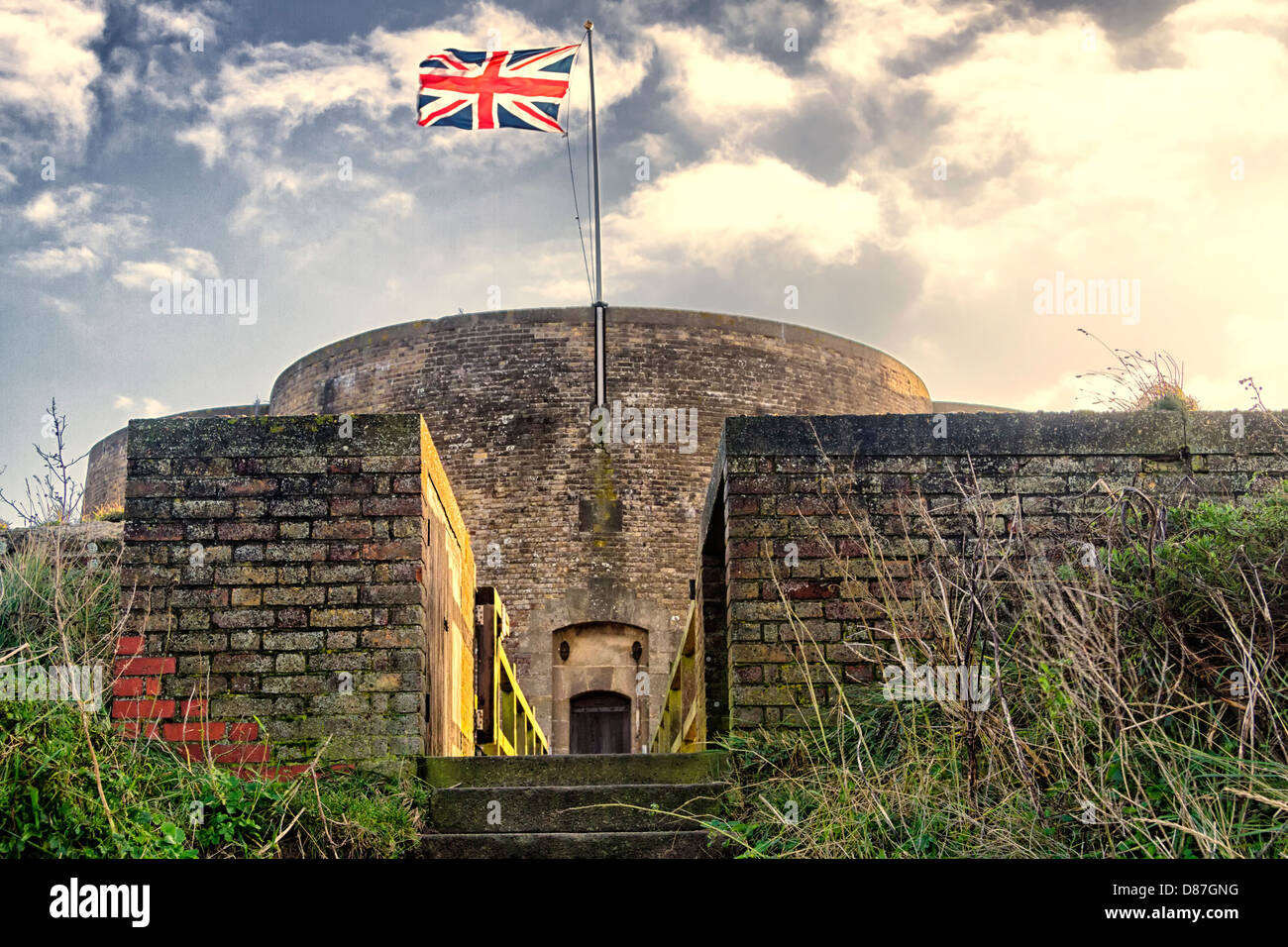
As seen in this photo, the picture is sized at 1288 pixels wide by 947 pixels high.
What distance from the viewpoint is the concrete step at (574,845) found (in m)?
5.13

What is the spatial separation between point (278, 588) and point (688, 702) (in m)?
5.08

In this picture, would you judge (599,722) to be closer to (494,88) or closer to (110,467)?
(494,88)

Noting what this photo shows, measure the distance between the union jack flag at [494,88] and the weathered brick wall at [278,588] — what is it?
867 cm

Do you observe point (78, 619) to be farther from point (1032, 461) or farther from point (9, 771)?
point (1032, 461)

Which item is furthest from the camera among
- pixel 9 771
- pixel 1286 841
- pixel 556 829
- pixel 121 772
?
pixel 556 829

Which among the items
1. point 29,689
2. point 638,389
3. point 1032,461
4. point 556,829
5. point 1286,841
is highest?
point 638,389

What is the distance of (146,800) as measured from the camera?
461 centimetres

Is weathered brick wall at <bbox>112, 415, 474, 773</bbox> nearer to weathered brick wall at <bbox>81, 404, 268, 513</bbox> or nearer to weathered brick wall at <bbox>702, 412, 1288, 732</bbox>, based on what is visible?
weathered brick wall at <bbox>702, 412, 1288, 732</bbox>

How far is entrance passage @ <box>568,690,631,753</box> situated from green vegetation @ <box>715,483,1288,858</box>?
12.5 m

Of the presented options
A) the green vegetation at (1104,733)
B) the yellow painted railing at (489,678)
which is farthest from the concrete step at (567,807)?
the yellow painted railing at (489,678)

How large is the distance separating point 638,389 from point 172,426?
37.7 ft

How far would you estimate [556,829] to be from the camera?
17.8ft

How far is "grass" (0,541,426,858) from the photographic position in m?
4.17
